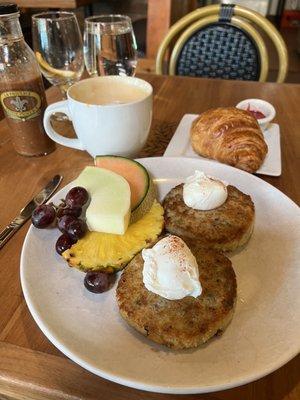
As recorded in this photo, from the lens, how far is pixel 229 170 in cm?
82

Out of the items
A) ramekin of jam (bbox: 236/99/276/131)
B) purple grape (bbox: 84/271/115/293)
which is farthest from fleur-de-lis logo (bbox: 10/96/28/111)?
ramekin of jam (bbox: 236/99/276/131)

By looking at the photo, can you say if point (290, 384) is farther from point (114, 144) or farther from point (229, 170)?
point (114, 144)

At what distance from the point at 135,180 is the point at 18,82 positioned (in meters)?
0.38

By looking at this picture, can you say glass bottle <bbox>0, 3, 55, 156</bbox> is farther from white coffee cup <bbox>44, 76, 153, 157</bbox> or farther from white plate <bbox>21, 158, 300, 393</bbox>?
white plate <bbox>21, 158, 300, 393</bbox>

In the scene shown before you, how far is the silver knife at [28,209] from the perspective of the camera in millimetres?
690

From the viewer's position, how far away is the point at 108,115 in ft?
2.52

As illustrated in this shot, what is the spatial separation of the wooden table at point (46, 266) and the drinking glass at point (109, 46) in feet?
0.67

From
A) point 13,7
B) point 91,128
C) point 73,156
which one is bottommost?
point 73,156

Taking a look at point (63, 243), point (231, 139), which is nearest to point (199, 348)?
point (63, 243)

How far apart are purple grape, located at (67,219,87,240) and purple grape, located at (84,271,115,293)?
80 millimetres

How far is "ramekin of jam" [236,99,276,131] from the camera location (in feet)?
3.37

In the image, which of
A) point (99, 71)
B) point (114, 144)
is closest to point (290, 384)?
point (114, 144)

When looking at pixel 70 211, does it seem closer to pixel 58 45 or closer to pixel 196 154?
pixel 196 154

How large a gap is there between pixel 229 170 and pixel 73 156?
17.6 inches
